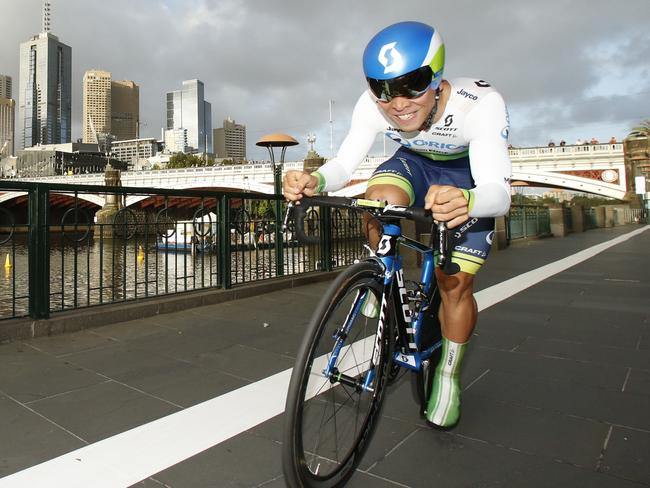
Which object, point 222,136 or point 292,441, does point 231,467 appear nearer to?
point 292,441

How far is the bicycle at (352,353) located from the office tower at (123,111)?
680 feet

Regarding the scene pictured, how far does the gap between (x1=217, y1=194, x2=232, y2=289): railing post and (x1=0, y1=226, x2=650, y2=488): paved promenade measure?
45.1 inches

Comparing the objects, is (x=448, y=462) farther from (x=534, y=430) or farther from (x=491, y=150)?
Result: (x=491, y=150)

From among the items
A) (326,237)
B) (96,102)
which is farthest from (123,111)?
(326,237)

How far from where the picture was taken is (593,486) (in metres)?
1.83

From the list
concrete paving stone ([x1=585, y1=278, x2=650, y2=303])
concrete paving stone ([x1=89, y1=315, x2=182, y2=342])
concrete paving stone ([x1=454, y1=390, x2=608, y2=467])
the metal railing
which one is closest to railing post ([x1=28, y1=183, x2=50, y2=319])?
concrete paving stone ([x1=89, y1=315, x2=182, y2=342])

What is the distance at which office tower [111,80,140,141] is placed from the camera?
190 metres

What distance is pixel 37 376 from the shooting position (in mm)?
3016

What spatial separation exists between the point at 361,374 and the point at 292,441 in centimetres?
41

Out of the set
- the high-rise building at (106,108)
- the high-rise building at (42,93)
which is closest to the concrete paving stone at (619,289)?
the high-rise building at (106,108)

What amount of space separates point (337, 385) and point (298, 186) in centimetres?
77

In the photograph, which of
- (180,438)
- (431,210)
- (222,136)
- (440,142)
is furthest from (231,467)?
(222,136)

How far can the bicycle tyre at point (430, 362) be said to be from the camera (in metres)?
2.23

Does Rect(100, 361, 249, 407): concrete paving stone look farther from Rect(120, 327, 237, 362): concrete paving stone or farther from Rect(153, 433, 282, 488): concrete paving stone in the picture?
Rect(153, 433, 282, 488): concrete paving stone
